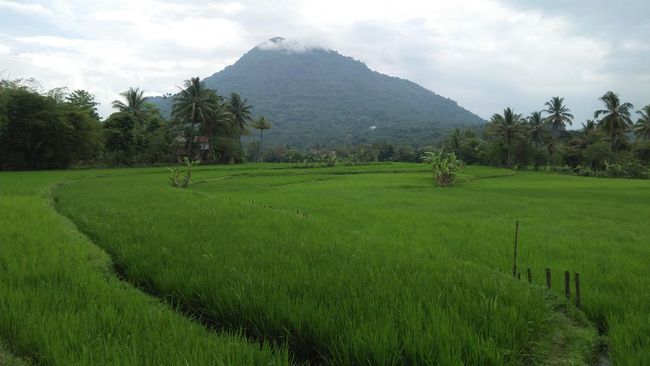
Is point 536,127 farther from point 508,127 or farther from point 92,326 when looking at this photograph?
point 92,326

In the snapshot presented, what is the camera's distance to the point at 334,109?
516 ft

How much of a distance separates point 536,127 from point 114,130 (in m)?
49.4

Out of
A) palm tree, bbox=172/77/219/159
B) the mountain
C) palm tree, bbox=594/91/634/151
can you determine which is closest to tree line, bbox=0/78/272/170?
palm tree, bbox=172/77/219/159

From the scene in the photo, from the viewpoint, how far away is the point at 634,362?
2.85 meters

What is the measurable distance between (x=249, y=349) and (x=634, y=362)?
Answer: 2.50 meters

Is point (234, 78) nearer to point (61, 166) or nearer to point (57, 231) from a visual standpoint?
point (61, 166)

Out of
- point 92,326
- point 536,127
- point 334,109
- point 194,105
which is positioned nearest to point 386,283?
point 92,326

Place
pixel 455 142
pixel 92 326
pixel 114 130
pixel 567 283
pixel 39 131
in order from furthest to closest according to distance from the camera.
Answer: pixel 455 142 → pixel 114 130 → pixel 39 131 → pixel 567 283 → pixel 92 326

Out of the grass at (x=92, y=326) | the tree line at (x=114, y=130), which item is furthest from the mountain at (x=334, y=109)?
the grass at (x=92, y=326)

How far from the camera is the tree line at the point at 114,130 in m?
32.8

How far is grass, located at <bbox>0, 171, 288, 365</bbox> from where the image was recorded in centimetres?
273

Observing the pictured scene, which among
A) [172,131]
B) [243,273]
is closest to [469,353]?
[243,273]

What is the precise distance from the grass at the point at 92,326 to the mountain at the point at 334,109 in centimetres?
9679

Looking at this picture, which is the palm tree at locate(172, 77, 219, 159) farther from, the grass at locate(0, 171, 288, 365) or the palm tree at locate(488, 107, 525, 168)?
the grass at locate(0, 171, 288, 365)
